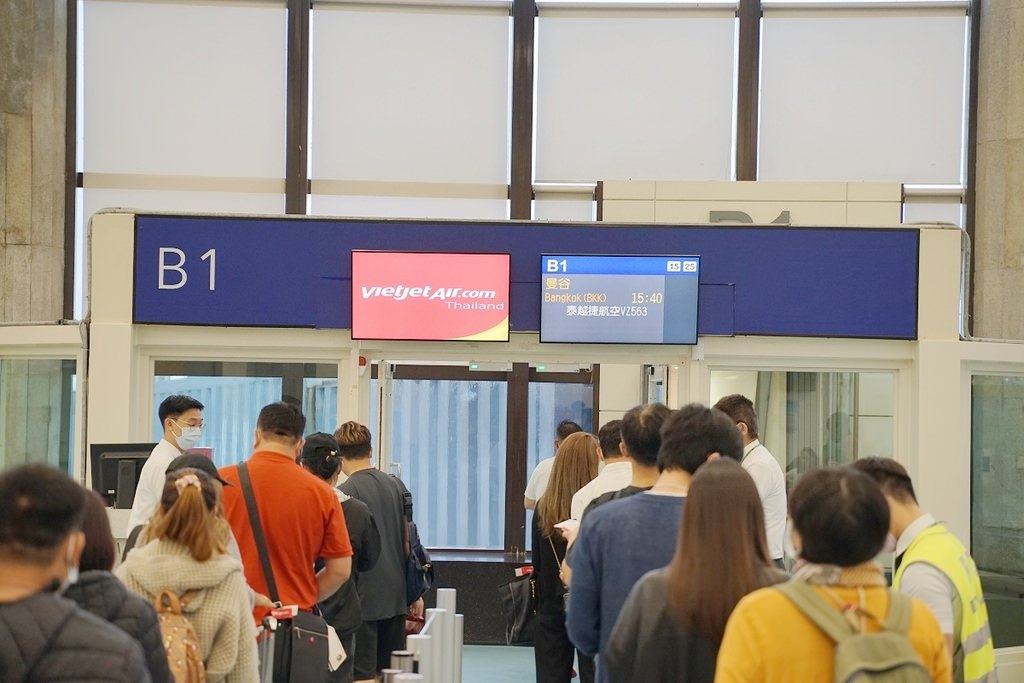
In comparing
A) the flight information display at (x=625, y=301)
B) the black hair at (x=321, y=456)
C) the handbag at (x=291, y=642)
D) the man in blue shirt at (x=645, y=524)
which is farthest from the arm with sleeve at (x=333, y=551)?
the flight information display at (x=625, y=301)

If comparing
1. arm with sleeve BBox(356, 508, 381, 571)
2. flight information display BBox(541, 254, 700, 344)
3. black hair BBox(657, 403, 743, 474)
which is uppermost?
flight information display BBox(541, 254, 700, 344)

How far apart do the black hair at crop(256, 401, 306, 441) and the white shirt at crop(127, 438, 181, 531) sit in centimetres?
98

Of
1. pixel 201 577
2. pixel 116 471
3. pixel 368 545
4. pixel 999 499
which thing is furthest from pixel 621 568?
pixel 999 499

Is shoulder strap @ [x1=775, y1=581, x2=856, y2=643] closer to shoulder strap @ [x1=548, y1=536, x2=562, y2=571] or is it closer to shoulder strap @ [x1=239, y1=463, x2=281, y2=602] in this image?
shoulder strap @ [x1=239, y1=463, x2=281, y2=602]

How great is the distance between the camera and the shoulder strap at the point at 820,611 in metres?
2.09

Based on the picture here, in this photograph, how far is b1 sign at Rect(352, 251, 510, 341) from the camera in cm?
691

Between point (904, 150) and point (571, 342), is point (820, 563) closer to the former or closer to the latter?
point (571, 342)

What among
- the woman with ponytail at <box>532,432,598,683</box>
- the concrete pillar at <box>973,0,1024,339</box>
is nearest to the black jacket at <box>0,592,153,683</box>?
the woman with ponytail at <box>532,432,598,683</box>

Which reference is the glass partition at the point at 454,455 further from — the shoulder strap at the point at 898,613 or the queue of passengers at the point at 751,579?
the shoulder strap at the point at 898,613

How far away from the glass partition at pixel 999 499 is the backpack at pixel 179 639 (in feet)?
17.5

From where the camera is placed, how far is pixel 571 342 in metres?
6.94

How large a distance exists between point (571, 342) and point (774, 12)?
5.72 metres

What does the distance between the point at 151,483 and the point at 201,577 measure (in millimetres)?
2161

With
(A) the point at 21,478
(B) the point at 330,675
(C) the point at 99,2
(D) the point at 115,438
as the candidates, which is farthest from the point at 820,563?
(C) the point at 99,2
